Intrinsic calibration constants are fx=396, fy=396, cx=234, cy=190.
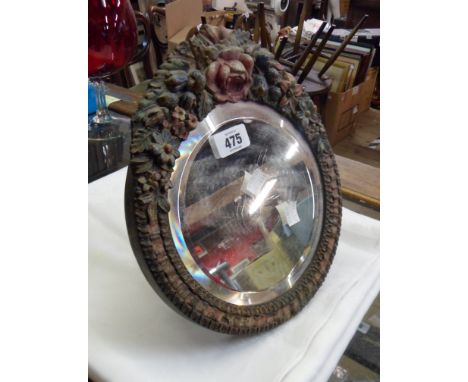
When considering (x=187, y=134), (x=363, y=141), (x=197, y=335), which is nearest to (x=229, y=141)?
(x=187, y=134)

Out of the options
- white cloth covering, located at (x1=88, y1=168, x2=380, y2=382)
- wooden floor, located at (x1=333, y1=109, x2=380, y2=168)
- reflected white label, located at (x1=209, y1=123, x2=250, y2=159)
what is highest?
reflected white label, located at (x1=209, y1=123, x2=250, y2=159)

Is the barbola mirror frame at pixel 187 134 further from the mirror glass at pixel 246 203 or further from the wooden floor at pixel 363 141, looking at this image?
the wooden floor at pixel 363 141

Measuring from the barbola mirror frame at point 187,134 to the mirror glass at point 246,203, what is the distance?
0.04 feet

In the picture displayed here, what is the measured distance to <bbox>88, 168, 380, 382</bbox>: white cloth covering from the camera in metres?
0.42

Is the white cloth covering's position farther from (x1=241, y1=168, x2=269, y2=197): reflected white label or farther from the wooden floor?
the wooden floor

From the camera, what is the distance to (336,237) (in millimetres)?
547

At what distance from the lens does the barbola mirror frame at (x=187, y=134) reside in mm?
377

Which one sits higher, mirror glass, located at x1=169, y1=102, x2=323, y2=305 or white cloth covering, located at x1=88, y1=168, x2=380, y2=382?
mirror glass, located at x1=169, y1=102, x2=323, y2=305

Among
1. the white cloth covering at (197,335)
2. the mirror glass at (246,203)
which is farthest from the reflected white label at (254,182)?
the white cloth covering at (197,335)

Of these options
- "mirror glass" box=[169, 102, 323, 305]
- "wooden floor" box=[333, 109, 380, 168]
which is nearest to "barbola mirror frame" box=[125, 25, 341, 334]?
"mirror glass" box=[169, 102, 323, 305]

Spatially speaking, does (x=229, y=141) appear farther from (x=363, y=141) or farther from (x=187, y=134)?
(x=363, y=141)

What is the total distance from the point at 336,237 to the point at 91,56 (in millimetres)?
515

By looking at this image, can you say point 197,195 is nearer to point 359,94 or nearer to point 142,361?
point 142,361

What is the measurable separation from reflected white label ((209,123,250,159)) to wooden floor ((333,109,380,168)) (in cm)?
88
